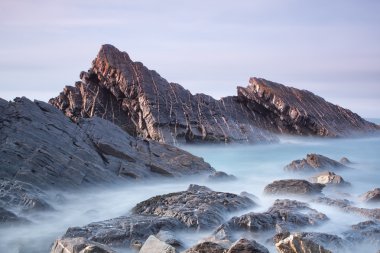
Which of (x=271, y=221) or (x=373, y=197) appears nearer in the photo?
(x=271, y=221)

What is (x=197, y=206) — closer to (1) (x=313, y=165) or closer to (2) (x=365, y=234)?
(2) (x=365, y=234)

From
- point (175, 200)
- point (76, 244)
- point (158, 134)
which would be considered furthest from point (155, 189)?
point (158, 134)

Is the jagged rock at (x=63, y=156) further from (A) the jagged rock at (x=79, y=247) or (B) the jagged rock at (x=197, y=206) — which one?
(A) the jagged rock at (x=79, y=247)

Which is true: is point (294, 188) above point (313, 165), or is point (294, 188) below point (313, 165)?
below

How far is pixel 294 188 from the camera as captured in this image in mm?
14992

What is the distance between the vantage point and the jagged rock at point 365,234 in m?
9.47

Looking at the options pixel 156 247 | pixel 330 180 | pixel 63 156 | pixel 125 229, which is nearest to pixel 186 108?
pixel 330 180

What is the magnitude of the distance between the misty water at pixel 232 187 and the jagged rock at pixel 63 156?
67 centimetres

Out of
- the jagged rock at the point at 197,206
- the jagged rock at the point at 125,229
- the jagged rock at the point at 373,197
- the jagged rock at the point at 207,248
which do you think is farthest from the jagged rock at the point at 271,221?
the jagged rock at the point at 373,197

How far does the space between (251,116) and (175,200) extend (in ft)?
86.5

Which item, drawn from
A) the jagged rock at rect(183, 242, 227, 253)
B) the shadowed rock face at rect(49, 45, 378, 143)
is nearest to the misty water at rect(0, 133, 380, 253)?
the shadowed rock face at rect(49, 45, 378, 143)

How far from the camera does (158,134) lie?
29938 mm

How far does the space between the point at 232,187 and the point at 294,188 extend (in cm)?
339

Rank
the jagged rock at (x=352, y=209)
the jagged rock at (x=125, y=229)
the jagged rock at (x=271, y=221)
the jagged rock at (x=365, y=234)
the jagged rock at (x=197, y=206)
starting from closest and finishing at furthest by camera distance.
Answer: the jagged rock at (x=125, y=229) → the jagged rock at (x=365, y=234) → the jagged rock at (x=271, y=221) → the jagged rock at (x=197, y=206) → the jagged rock at (x=352, y=209)
